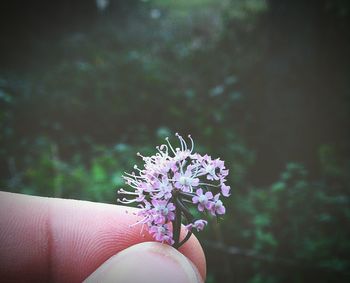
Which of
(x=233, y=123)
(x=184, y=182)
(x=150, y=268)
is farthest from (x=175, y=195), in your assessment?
(x=233, y=123)

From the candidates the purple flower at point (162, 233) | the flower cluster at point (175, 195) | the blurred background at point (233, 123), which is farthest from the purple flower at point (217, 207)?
the blurred background at point (233, 123)

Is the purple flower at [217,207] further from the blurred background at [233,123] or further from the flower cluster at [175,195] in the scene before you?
the blurred background at [233,123]

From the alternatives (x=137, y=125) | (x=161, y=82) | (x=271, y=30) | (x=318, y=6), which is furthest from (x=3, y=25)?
(x=318, y=6)

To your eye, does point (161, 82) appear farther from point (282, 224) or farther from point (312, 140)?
point (282, 224)

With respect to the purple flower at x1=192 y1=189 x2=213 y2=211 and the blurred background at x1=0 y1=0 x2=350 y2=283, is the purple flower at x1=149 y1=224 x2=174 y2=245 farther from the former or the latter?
the blurred background at x1=0 y1=0 x2=350 y2=283

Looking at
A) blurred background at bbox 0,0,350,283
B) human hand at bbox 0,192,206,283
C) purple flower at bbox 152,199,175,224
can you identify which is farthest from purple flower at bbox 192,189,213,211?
blurred background at bbox 0,0,350,283

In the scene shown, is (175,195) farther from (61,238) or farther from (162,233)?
(61,238)
